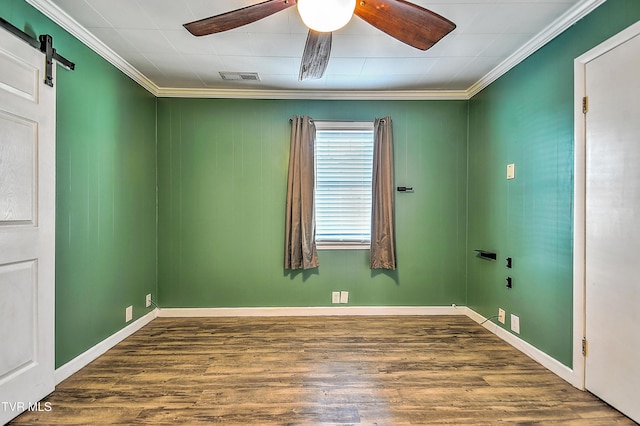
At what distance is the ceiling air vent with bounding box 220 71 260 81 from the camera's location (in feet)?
10.0

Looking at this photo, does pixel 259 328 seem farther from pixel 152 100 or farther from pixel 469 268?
pixel 152 100

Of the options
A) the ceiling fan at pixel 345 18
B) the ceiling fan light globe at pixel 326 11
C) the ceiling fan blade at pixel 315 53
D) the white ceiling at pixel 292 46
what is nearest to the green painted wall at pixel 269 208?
the white ceiling at pixel 292 46

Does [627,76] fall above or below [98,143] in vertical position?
above

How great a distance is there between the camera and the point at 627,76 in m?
1.77

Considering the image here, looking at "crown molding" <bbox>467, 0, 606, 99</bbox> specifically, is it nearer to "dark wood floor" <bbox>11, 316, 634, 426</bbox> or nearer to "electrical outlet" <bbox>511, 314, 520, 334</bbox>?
"electrical outlet" <bbox>511, 314, 520, 334</bbox>

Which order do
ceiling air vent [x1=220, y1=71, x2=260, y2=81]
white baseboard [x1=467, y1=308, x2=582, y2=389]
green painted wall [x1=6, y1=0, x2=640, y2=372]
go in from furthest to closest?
ceiling air vent [x1=220, y1=71, x2=260, y2=81] < green painted wall [x1=6, y1=0, x2=640, y2=372] < white baseboard [x1=467, y1=308, x2=582, y2=389]

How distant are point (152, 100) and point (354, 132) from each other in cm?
219

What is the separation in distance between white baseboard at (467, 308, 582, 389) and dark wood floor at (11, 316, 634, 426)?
0.19ft

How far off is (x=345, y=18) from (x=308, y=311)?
2.87 m

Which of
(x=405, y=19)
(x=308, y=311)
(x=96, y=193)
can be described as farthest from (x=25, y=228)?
(x=308, y=311)

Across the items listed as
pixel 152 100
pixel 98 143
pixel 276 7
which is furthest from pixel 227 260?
pixel 276 7

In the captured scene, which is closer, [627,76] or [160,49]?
[627,76]

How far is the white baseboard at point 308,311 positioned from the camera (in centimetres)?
353

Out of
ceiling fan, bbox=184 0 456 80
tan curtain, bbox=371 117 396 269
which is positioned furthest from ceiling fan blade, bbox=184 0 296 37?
tan curtain, bbox=371 117 396 269
